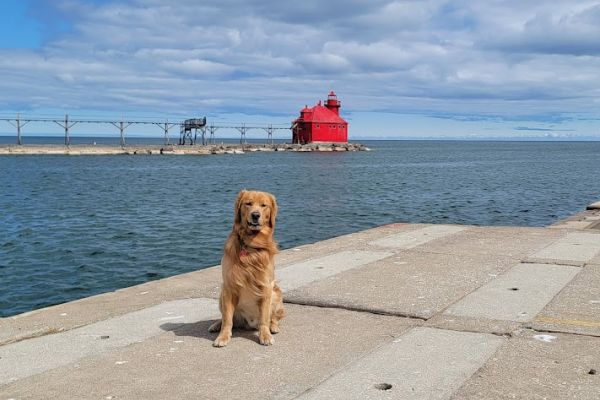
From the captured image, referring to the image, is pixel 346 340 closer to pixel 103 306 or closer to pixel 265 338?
pixel 265 338

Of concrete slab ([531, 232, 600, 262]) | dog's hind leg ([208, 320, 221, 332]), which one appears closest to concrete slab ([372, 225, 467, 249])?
concrete slab ([531, 232, 600, 262])

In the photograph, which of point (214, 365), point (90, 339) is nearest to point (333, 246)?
point (90, 339)

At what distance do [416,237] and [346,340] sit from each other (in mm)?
6643

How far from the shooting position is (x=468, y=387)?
444 centimetres

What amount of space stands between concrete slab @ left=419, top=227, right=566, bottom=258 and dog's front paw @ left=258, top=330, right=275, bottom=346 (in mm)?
5395

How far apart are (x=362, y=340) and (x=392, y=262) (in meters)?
3.92

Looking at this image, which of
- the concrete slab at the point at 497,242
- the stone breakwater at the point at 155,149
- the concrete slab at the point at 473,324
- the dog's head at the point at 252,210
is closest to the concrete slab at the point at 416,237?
the concrete slab at the point at 497,242

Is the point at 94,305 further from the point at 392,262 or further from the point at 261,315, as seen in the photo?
the point at 392,262

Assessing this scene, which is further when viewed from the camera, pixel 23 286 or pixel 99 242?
pixel 99 242

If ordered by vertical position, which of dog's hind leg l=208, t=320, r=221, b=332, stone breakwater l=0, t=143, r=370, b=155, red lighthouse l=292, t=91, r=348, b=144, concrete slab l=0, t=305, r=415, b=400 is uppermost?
red lighthouse l=292, t=91, r=348, b=144

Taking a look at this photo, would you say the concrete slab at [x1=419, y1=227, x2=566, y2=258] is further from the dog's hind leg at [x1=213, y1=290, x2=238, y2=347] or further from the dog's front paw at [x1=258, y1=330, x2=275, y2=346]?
the dog's hind leg at [x1=213, y1=290, x2=238, y2=347]

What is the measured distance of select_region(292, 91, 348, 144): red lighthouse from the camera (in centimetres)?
10388

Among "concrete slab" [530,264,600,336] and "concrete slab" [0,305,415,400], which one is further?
"concrete slab" [530,264,600,336]

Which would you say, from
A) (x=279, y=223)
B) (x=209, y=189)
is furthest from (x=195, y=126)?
(x=279, y=223)
